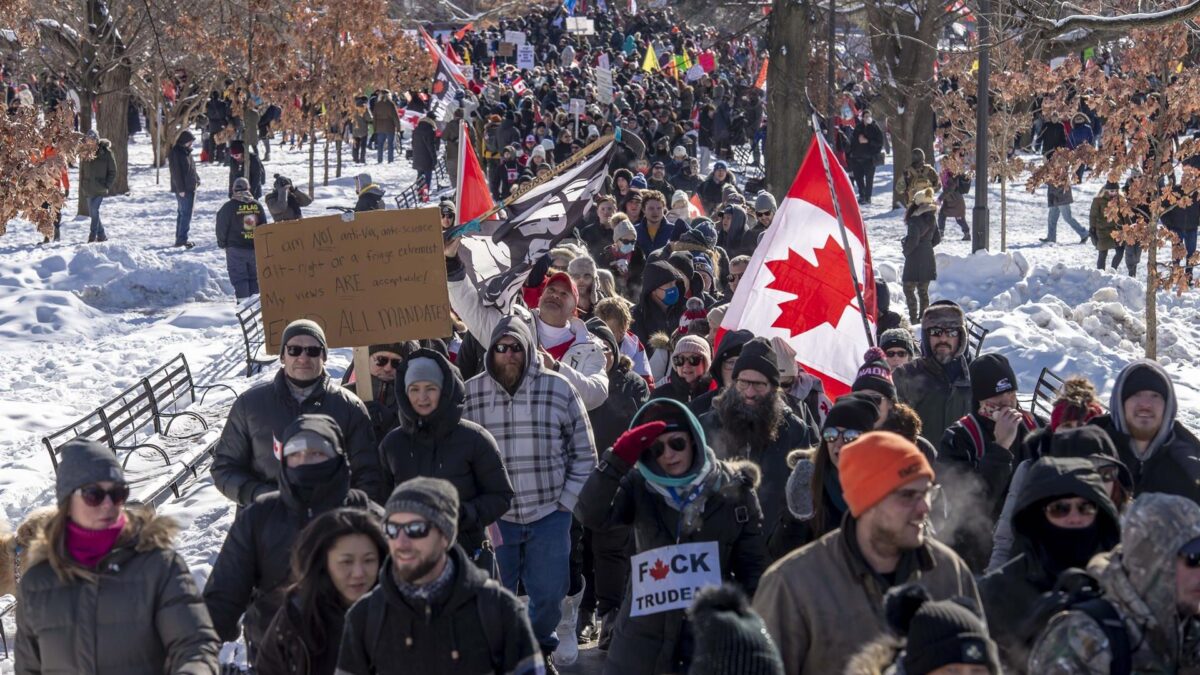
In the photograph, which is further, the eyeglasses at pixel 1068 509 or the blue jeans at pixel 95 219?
the blue jeans at pixel 95 219

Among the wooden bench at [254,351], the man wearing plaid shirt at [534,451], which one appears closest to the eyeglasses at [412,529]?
the man wearing plaid shirt at [534,451]

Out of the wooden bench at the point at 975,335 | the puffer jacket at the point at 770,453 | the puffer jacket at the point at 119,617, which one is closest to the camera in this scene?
the puffer jacket at the point at 119,617

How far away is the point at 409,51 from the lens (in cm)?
3291

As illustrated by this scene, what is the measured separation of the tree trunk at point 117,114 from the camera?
2891cm

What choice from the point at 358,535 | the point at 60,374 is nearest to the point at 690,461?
the point at 358,535

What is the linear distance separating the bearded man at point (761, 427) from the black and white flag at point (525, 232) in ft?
8.75

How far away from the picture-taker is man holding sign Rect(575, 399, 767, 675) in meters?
5.35

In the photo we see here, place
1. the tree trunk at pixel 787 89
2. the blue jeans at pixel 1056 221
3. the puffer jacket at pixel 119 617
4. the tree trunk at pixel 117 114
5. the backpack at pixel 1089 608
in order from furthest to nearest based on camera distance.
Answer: the tree trunk at pixel 117 114
the blue jeans at pixel 1056 221
the tree trunk at pixel 787 89
the puffer jacket at pixel 119 617
the backpack at pixel 1089 608

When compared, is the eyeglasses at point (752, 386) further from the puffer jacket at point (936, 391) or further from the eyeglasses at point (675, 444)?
the puffer jacket at point (936, 391)

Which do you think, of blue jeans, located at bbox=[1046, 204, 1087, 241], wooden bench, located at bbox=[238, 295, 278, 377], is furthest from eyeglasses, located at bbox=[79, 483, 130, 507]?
blue jeans, located at bbox=[1046, 204, 1087, 241]

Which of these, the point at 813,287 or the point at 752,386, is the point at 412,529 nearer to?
the point at 752,386

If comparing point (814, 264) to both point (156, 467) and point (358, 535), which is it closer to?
point (358, 535)

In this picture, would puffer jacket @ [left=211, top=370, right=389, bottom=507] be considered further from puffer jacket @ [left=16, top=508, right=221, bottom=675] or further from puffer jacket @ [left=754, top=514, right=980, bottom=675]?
puffer jacket @ [left=754, top=514, right=980, bottom=675]

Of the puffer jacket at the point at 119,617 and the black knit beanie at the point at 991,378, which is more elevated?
the black knit beanie at the point at 991,378
